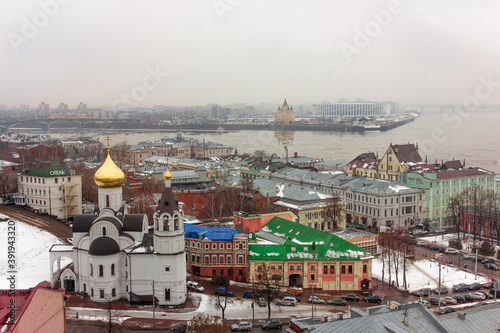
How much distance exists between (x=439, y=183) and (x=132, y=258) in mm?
15729

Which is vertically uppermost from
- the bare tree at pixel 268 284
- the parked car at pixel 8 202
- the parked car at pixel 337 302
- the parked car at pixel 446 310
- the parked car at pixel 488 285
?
the parked car at pixel 8 202

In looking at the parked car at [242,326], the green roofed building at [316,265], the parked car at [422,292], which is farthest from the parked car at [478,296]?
the parked car at [242,326]

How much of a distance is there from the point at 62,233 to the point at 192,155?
3199 cm

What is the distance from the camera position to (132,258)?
1218cm

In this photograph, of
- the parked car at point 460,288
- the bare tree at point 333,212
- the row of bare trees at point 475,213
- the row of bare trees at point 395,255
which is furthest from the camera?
the row of bare trees at point 475,213

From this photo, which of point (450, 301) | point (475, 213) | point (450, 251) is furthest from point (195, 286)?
point (475, 213)

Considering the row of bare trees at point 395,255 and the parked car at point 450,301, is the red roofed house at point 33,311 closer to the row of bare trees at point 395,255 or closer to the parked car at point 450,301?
the parked car at point 450,301

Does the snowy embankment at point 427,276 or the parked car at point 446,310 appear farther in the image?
the snowy embankment at point 427,276

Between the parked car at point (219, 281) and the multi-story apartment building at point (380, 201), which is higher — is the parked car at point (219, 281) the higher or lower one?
the lower one

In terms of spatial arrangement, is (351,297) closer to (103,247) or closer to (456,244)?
(103,247)

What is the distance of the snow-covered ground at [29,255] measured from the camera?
43.0 feet

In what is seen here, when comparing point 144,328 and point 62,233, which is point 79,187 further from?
point 144,328

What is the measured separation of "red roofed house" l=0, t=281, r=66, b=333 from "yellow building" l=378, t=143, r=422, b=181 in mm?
22838

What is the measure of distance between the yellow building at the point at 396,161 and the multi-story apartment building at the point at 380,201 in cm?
436
